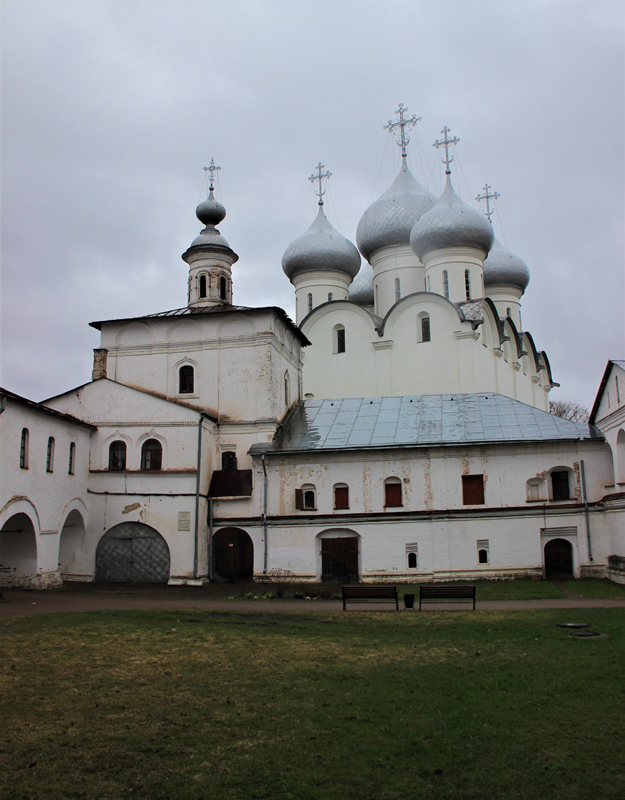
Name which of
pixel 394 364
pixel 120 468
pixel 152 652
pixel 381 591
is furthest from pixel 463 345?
pixel 152 652

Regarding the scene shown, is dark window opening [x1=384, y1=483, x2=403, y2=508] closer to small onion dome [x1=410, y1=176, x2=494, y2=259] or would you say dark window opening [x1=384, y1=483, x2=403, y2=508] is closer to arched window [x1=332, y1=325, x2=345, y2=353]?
arched window [x1=332, y1=325, x2=345, y2=353]

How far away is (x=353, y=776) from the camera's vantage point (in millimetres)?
5453

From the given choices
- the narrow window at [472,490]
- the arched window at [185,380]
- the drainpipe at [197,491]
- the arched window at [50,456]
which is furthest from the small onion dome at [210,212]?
the narrow window at [472,490]

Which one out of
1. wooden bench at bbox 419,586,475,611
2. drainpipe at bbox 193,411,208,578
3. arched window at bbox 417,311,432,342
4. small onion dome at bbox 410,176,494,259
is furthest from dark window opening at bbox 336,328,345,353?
wooden bench at bbox 419,586,475,611

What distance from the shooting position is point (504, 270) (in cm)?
4006

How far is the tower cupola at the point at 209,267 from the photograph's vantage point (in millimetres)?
25453

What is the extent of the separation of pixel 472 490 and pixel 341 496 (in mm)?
3758

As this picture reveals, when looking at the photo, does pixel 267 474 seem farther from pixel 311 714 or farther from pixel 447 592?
pixel 311 714

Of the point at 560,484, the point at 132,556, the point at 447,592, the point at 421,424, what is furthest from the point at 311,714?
the point at 421,424

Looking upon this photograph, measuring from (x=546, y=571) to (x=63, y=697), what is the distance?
51.2ft

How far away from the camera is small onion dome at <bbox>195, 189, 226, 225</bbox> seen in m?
26.4

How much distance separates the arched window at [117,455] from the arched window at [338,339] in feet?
39.4

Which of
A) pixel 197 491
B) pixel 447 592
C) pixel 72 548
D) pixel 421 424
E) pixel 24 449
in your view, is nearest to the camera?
pixel 447 592

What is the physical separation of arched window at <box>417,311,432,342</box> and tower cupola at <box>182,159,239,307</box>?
7.96 m
